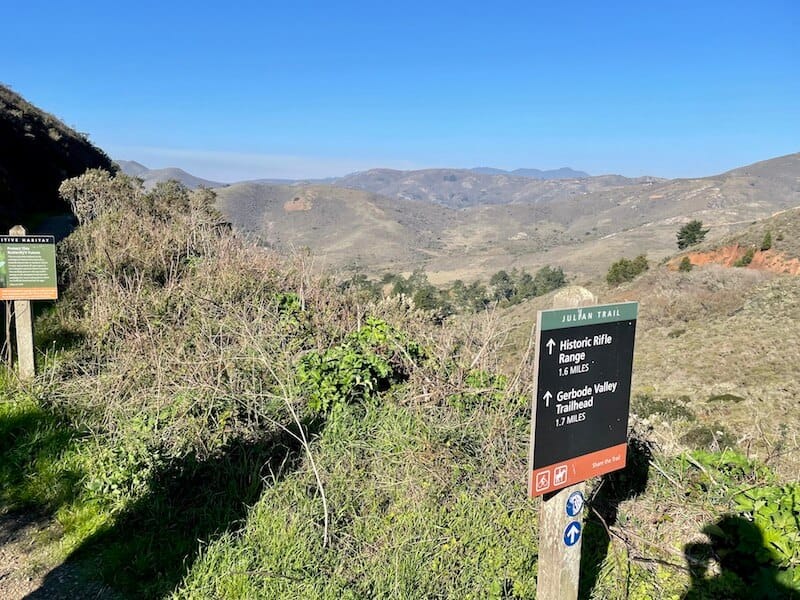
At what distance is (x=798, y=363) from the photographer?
15484mm

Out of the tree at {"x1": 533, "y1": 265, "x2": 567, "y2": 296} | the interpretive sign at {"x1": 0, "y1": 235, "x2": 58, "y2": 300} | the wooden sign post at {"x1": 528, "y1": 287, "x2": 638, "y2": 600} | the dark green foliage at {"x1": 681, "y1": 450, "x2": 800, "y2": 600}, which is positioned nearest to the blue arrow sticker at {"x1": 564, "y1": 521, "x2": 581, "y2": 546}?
the wooden sign post at {"x1": 528, "y1": 287, "x2": 638, "y2": 600}

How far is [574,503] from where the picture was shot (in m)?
A: 2.22

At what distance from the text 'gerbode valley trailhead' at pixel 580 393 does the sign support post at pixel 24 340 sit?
16.4 ft

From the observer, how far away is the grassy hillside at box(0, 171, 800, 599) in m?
3.03

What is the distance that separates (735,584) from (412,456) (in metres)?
1.98

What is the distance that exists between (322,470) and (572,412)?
216cm

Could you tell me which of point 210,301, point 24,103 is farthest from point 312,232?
point 210,301

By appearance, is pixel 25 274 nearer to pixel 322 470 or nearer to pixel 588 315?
pixel 322 470

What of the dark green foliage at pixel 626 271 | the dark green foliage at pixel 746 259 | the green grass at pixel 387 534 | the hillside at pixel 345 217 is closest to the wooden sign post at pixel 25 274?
the green grass at pixel 387 534

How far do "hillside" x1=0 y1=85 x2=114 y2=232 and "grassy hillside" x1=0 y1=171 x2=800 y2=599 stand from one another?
10.5 meters

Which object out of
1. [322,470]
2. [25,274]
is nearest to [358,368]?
[322,470]

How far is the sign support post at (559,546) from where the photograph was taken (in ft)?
7.17

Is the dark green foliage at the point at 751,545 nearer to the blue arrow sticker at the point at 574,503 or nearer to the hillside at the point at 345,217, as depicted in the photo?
the blue arrow sticker at the point at 574,503

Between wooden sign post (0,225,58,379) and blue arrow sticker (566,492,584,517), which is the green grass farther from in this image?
wooden sign post (0,225,58,379)
